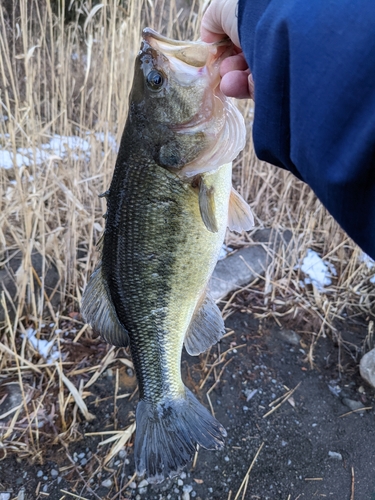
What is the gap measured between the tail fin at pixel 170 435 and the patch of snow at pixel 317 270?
1.87 meters

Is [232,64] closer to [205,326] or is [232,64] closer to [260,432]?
[205,326]

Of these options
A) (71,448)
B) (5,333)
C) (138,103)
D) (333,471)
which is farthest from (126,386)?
(138,103)

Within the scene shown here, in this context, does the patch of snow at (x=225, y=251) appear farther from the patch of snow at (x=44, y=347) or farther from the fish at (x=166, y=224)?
the fish at (x=166, y=224)

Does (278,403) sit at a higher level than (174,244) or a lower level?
lower

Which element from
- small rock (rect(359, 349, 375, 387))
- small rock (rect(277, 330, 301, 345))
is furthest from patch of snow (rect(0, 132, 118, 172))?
small rock (rect(359, 349, 375, 387))

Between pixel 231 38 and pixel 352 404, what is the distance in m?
2.10

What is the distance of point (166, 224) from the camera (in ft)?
3.84

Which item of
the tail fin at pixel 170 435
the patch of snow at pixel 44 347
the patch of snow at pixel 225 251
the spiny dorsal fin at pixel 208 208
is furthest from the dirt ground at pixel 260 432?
the spiny dorsal fin at pixel 208 208

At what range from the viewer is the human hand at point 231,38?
105 centimetres

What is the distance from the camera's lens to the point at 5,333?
6.94 ft

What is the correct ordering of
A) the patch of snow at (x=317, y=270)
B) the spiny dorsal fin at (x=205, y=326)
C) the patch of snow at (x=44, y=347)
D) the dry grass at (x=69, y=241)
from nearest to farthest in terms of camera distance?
the spiny dorsal fin at (x=205, y=326) → the dry grass at (x=69, y=241) → the patch of snow at (x=44, y=347) → the patch of snow at (x=317, y=270)

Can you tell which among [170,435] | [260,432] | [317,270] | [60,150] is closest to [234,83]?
[170,435]

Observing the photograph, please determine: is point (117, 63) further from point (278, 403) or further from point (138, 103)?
point (278, 403)

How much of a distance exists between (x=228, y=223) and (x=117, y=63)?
169 centimetres
